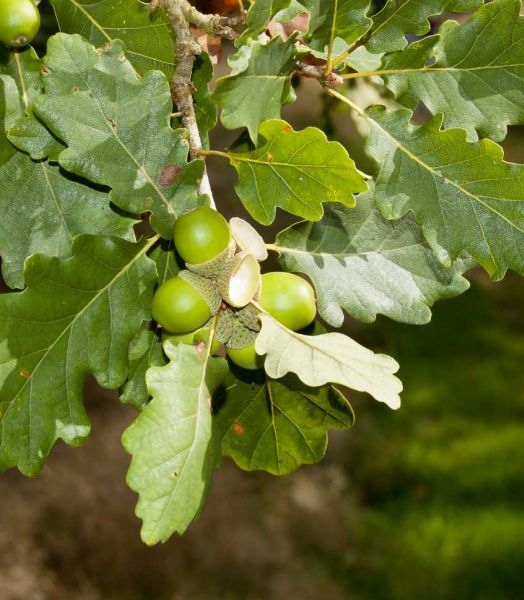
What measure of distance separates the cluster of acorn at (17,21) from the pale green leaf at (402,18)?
0.43 metres

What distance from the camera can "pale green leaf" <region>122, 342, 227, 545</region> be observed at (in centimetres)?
87

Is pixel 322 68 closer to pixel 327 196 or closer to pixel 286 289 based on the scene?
pixel 327 196

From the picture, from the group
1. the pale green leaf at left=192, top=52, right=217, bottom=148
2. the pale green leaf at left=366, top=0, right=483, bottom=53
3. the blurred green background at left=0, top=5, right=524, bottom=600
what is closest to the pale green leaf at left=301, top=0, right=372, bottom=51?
the pale green leaf at left=366, top=0, right=483, bottom=53

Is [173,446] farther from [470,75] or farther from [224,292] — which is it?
[470,75]

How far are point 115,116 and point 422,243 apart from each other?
448 mm

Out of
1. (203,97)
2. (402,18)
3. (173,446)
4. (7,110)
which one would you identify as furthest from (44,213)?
(402,18)

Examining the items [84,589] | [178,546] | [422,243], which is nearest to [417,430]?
[178,546]

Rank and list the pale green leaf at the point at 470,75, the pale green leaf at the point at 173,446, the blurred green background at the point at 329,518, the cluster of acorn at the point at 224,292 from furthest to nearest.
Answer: the blurred green background at the point at 329,518
the pale green leaf at the point at 470,75
the cluster of acorn at the point at 224,292
the pale green leaf at the point at 173,446

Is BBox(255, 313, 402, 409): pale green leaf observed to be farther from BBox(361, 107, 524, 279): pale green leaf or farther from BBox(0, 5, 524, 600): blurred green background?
BBox(0, 5, 524, 600): blurred green background

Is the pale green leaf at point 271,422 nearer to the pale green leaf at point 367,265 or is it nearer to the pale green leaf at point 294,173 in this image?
the pale green leaf at point 367,265

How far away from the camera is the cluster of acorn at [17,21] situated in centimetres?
100

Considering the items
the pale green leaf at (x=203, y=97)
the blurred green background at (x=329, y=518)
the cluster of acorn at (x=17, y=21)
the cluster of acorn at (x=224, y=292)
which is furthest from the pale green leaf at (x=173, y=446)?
the blurred green background at (x=329, y=518)

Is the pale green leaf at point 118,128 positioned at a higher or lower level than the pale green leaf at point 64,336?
higher

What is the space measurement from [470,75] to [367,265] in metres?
0.29
